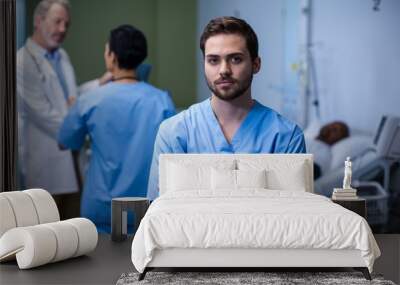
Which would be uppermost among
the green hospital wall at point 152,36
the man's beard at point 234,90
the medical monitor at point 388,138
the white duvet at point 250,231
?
the green hospital wall at point 152,36

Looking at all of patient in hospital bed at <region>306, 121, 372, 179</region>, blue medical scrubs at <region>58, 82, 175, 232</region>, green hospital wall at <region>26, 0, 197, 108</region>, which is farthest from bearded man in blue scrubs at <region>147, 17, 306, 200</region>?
patient in hospital bed at <region>306, 121, 372, 179</region>

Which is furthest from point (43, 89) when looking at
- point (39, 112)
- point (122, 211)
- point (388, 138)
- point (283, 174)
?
point (388, 138)

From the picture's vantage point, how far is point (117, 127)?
25.7 ft

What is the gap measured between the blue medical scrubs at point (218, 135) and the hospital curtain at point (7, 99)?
55.9 inches

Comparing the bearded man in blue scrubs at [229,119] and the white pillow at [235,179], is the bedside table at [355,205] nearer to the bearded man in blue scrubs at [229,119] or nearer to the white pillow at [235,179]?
the white pillow at [235,179]

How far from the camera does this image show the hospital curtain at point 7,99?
7.41m

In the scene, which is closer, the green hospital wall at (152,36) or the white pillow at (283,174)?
the white pillow at (283,174)

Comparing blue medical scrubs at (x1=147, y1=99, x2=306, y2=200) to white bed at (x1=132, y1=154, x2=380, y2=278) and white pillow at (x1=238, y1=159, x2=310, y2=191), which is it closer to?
white pillow at (x1=238, y1=159, x2=310, y2=191)

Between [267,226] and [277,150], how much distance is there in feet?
7.46

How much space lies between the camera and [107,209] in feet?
25.7

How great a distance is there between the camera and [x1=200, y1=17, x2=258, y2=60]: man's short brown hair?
745cm

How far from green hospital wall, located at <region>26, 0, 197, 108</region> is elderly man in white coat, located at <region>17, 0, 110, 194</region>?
0.33ft

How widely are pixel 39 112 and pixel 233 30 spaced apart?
2.20 m

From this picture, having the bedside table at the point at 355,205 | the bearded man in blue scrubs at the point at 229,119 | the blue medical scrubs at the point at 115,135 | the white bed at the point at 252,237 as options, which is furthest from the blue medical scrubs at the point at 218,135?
the white bed at the point at 252,237
